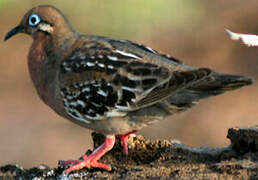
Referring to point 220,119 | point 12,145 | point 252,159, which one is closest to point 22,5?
point 12,145

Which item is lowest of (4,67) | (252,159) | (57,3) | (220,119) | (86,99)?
(252,159)

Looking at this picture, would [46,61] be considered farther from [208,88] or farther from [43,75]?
[208,88]

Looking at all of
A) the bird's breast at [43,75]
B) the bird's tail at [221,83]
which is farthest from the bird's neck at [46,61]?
the bird's tail at [221,83]

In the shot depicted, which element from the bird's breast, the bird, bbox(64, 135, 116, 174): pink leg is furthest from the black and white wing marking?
bbox(64, 135, 116, 174): pink leg

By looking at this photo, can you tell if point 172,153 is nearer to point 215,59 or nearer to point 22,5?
point 215,59

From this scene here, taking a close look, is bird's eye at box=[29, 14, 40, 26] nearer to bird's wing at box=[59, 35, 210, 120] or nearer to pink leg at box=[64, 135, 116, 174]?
bird's wing at box=[59, 35, 210, 120]

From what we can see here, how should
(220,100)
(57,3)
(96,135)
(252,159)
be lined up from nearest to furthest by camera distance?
1. (252,159)
2. (96,135)
3. (220,100)
4. (57,3)
